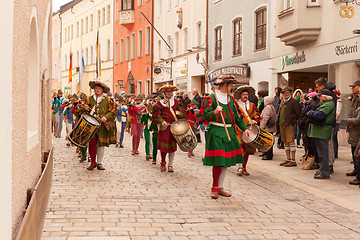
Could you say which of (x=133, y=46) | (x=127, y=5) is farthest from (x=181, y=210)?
(x=127, y=5)

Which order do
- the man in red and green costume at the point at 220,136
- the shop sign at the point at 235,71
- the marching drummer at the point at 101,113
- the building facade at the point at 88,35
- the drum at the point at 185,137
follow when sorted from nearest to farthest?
the man in red and green costume at the point at 220,136 → the drum at the point at 185,137 → the marching drummer at the point at 101,113 → the shop sign at the point at 235,71 → the building facade at the point at 88,35

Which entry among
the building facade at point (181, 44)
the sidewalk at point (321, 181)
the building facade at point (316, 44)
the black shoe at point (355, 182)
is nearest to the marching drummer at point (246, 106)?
the sidewalk at point (321, 181)

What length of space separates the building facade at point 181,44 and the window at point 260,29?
245 inches

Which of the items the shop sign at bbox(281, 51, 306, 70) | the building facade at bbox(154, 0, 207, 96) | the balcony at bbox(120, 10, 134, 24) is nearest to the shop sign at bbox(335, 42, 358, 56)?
the shop sign at bbox(281, 51, 306, 70)

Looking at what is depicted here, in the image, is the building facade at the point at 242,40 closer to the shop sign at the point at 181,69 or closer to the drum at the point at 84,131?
the shop sign at the point at 181,69

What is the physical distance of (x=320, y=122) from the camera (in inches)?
393

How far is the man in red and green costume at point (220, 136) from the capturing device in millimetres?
8156

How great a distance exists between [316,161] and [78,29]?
166ft

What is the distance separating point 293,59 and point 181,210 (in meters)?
13.5

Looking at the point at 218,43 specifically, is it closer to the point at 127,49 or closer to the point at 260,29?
the point at 260,29

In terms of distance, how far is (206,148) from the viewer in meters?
8.32

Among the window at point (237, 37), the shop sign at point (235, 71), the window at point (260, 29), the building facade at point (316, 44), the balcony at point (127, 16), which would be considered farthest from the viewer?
the balcony at point (127, 16)

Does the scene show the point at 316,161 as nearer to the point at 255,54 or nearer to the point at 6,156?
the point at 6,156

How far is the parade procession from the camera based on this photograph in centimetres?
488
